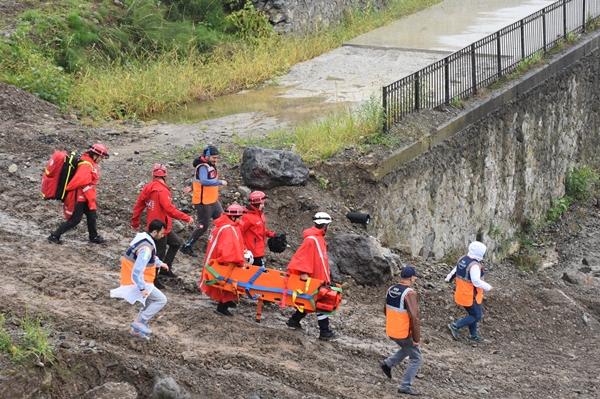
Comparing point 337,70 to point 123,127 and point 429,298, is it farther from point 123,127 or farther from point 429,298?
point 429,298

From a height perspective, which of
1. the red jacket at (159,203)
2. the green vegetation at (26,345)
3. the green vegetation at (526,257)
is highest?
the red jacket at (159,203)

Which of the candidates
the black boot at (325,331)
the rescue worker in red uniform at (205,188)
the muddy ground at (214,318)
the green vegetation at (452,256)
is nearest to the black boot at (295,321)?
the muddy ground at (214,318)

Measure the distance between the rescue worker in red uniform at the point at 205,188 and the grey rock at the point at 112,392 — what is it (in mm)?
3599

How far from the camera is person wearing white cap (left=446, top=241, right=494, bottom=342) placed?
978 centimetres

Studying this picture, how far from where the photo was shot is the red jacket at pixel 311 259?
28.1 ft

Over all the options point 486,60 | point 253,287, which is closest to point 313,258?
point 253,287

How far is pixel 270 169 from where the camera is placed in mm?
11672

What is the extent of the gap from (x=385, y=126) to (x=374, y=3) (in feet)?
31.6

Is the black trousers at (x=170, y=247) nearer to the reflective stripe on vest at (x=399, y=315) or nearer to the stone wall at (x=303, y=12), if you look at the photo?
the reflective stripe on vest at (x=399, y=315)

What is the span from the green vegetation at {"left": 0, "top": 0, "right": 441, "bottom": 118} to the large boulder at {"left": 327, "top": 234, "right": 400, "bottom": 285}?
5.50 m

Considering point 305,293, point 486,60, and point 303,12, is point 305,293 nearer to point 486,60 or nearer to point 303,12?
point 486,60

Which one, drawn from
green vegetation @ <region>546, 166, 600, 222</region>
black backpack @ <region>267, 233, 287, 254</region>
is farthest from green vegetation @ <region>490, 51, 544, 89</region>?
black backpack @ <region>267, 233, 287, 254</region>

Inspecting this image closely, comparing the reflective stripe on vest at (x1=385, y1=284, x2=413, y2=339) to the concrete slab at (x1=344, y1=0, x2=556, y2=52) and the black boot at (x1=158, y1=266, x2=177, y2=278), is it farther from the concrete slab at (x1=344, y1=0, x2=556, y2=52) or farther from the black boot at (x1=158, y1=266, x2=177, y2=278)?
the concrete slab at (x1=344, y1=0, x2=556, y2=52)

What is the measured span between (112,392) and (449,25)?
1587cm
